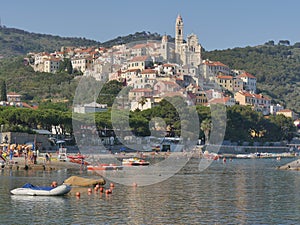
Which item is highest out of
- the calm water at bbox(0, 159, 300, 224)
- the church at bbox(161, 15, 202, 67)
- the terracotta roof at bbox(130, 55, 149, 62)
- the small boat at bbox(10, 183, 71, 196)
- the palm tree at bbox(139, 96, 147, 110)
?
the church at bbox(161, 15, 202, 67)

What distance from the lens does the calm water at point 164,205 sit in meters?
31.7

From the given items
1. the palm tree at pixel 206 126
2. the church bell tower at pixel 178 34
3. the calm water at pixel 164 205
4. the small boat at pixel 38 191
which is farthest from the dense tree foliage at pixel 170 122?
the church bell tower at pixel 178 34

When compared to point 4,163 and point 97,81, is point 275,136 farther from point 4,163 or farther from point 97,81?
point 4,163

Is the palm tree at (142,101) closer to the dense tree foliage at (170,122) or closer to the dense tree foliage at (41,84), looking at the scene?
the dense tree foliage at (170,122)

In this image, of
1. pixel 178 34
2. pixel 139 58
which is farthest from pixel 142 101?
pixel 178 34

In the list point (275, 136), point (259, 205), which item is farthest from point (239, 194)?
point (275, 136)

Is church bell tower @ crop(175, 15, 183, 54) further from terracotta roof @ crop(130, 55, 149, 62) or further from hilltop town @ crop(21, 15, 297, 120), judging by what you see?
terracotta roof @ crop(130, 55, 149, 62)

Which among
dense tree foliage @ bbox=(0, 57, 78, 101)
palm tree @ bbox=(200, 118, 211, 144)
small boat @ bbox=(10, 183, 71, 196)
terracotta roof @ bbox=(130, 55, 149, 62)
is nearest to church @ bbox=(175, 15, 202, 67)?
terracotta roof @ bbox=(130, 55, 149, 62)

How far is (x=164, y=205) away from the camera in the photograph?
120 ft

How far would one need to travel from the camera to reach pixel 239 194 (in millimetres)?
43000

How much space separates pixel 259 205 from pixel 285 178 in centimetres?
2170

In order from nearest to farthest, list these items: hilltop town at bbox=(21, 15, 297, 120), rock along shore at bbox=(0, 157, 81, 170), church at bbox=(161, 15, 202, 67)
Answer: rock along shore at bbox=(0, 157, 81, 170) < hilltop town at bbox=(21, 15, 297, 120) < church at bbox=(161, 15, 202, 67)

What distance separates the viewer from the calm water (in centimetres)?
3172

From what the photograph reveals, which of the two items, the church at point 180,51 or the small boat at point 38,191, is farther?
the church at point 180,51
